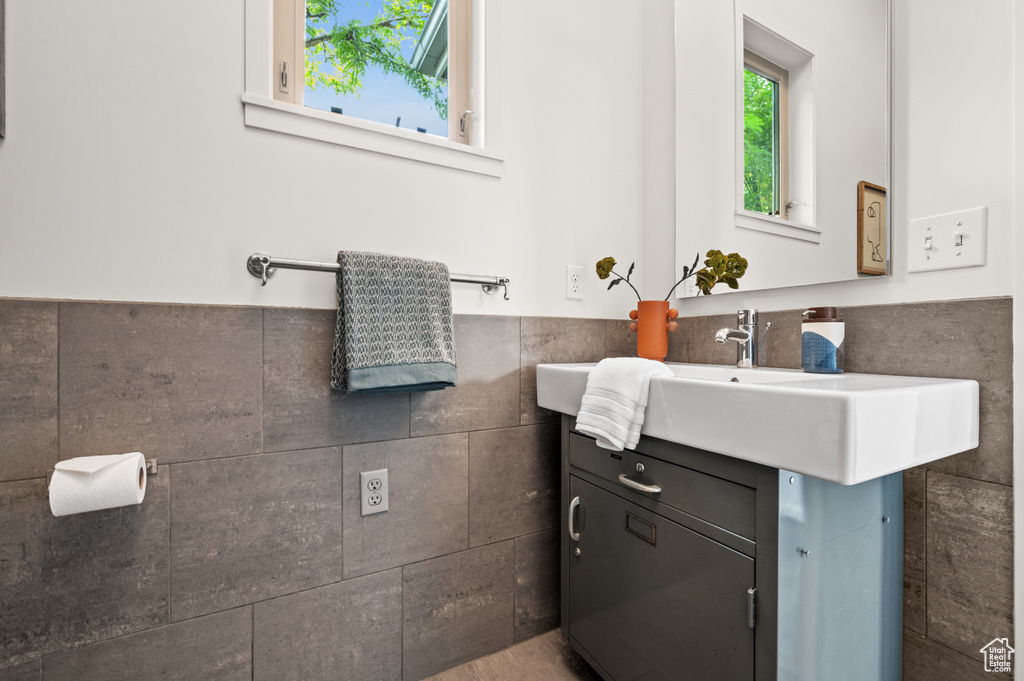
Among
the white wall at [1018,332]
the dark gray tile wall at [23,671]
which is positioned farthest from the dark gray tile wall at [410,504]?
the white wall at [1018,332]

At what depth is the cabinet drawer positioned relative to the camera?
0.83m

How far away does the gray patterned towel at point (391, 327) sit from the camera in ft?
3.45

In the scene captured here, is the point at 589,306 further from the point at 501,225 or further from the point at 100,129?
the point at 100,129

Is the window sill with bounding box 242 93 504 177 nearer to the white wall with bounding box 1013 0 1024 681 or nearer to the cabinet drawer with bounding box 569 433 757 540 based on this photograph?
the cabinet drawer with bounding box 569 433 757 540

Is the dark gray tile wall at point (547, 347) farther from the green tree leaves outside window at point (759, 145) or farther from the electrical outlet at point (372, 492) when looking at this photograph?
the green tree leaves outside window at point (759, 145)

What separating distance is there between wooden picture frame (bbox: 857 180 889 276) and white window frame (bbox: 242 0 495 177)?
0.92m

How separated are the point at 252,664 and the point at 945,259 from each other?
1742 mm

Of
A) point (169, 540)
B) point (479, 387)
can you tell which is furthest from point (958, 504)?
point (169, 540)

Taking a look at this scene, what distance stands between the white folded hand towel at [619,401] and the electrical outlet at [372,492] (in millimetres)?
530

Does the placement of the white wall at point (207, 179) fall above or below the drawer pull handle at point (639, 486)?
above

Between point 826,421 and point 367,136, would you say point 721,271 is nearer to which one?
point 826,421

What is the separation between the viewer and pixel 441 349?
115 centimetres

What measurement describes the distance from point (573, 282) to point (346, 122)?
79 cm

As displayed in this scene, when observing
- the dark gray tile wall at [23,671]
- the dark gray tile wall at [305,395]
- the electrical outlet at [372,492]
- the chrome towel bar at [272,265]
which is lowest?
the dark gray tile wall at [23,671]
